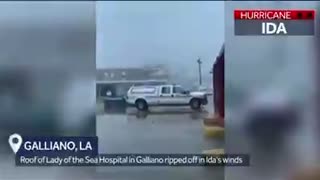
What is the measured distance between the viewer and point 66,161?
6.88ft

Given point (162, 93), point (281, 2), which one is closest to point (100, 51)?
point (162, 93)

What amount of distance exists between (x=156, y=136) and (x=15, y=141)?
0.71 metres

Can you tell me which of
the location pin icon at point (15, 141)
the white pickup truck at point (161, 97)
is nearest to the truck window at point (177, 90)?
the white pickup truck at point (161, 97)

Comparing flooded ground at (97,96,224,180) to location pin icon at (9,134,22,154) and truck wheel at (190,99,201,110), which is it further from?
location pin icon at (9,134,22,154)

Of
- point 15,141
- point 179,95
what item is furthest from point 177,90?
point 15,141

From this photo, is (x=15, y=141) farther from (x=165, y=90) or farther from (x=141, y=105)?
(x=165, y=90)

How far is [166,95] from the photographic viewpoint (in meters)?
2.05

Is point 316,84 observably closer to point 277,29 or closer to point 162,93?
point 277,29

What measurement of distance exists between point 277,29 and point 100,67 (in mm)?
889

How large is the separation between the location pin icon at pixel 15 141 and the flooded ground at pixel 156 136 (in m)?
0.40

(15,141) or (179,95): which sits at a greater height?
(179,95)

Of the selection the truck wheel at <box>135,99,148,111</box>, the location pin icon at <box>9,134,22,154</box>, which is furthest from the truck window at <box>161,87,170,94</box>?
the location pin icon at <box>9,134,22,154</box>

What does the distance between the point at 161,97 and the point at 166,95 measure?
0.09ft

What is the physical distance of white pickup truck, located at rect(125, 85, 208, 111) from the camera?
6.67ft
